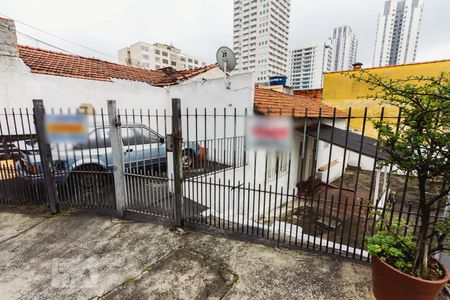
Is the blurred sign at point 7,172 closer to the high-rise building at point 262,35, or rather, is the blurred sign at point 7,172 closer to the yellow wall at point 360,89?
the yellow wall at point 360,89

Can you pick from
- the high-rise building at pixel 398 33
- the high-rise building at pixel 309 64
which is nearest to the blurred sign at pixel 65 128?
the high-rise building at pixel 398 33

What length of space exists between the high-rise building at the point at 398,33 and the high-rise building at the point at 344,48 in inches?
470

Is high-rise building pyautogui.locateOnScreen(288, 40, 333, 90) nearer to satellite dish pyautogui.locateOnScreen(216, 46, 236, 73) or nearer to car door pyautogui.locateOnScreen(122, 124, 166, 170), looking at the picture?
satellite dish pyautogui.locateOnScreen(216, 46, 236, 73)

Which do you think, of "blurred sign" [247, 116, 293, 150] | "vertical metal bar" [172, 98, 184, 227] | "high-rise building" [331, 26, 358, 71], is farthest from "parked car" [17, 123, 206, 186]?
"high-rise building" [331, 26, 358, 71]

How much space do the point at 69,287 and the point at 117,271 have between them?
474 millimetres

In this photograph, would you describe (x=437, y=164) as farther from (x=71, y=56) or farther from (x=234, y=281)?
(x=71, y=56)

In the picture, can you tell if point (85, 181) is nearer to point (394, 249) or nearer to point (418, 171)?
point (394, 249)

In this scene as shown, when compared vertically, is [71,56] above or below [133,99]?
above

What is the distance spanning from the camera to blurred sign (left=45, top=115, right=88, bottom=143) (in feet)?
11.0

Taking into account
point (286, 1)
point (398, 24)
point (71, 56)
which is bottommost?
point (71, 56)

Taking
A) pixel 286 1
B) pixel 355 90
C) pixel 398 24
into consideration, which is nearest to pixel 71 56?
pixel 355 90

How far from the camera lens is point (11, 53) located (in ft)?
19.7

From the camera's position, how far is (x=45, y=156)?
11.9 ft

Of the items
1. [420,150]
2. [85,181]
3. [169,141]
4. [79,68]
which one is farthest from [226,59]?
[79,68]
